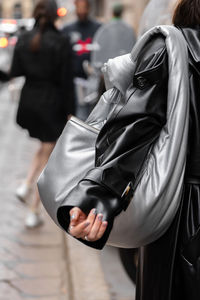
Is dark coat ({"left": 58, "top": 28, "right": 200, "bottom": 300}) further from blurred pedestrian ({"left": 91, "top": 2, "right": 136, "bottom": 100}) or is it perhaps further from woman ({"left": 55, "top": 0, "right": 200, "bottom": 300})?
blurred pedestrian ({"left": 91, "top": 2, "right": 136, "bottom": 100})

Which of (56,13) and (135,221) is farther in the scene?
(56,13)

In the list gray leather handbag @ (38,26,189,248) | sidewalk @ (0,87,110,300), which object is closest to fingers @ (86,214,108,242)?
gray leather handbag @ (38,26,189,248)

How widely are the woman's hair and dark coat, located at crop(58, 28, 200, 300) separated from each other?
49 millimetres

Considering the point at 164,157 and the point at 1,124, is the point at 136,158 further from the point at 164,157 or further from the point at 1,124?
the point at 1,124

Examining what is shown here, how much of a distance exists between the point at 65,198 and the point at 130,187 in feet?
0.78

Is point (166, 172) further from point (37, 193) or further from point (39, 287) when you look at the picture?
point (37, 193)

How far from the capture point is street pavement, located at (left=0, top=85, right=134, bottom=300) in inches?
151

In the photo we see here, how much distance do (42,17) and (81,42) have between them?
1.91 meters

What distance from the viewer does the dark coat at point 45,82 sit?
5.00 meters

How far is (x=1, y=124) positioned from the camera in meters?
10.9

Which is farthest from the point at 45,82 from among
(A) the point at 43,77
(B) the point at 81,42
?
(B) the point at 81,42

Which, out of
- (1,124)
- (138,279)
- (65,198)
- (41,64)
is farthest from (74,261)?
(1,124)

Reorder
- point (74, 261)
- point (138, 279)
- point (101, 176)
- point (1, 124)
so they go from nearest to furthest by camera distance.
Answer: point (101, 176) < point (138, 279) < point (74, 261) < point (1, 124)

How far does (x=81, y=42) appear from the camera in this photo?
22.7 ft
